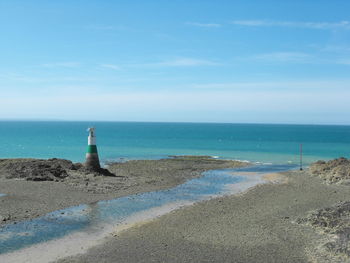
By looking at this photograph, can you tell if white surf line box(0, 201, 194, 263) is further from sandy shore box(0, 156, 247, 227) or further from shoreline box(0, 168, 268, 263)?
sandy shore box(0, 156, 247, 227)

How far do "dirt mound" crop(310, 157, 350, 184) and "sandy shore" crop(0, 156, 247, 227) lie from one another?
11.5m

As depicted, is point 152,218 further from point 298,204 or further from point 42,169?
point 42,169

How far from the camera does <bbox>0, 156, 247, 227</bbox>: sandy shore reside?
786 inches

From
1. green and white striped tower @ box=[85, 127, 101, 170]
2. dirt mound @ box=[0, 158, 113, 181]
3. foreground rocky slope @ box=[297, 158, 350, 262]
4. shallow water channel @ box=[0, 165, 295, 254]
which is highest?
green and white striped tower @ box=[85, 127, 101, 170]

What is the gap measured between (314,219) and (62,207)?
12.8 meters

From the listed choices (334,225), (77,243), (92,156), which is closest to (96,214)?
(77,243)

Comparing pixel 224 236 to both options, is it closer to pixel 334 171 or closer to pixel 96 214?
pixel 96 214

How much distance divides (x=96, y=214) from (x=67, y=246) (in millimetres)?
5087

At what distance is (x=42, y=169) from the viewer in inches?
1211

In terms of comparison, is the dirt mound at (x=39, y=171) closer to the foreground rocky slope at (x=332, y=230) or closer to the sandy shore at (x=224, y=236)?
the sandy shore at (x=224, y=236)

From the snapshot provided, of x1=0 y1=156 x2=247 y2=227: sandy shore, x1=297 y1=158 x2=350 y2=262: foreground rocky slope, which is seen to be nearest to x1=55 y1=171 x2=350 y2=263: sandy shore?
x1=297 y1=158 x2=350 y2=262: foreground rocky slope

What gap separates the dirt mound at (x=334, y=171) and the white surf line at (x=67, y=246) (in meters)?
19.6

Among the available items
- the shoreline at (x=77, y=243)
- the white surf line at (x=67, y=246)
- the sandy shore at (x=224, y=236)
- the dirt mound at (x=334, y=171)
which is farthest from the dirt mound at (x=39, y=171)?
the dirt mound at (x=334, y=171)

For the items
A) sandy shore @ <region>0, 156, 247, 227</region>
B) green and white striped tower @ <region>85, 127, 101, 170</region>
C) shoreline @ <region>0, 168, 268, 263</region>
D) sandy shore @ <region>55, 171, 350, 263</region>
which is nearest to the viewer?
shoreline @ <region>0, 168, 268, 263</region>
